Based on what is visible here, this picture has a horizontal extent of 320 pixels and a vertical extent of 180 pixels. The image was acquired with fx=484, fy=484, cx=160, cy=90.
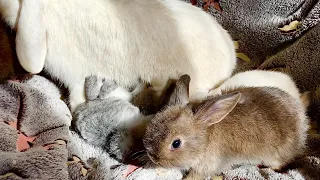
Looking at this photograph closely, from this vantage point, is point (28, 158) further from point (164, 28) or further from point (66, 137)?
point (164, 28)

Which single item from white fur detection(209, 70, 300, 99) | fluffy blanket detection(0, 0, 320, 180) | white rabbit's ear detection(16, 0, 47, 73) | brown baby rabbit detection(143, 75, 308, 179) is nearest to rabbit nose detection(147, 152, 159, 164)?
brown baby rabbit detection(143, 75, 308, 179)

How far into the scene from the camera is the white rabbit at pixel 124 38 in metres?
1.74

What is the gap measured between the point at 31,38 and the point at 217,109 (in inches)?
28.3

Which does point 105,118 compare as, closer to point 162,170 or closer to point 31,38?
point 162,170

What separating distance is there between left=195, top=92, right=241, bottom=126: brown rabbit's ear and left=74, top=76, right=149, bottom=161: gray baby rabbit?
0.30 meters

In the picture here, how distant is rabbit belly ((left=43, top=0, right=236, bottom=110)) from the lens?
5.72 feet

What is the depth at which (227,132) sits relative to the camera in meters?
1.60

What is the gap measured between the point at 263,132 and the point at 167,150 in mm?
345

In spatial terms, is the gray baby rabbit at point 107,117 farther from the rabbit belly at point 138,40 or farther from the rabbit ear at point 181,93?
the rabbit ear at point 181,93

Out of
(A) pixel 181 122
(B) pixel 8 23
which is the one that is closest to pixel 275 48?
(A) pixel 181 122

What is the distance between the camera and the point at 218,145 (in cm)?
160

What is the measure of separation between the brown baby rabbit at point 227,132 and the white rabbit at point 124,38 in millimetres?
156

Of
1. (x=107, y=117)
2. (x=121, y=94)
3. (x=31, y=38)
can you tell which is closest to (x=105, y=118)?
(x=107, y=117)

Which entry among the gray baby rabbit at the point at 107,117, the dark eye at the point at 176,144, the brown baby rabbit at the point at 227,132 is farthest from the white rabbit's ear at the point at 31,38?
the dark eye at the point at 176,144
